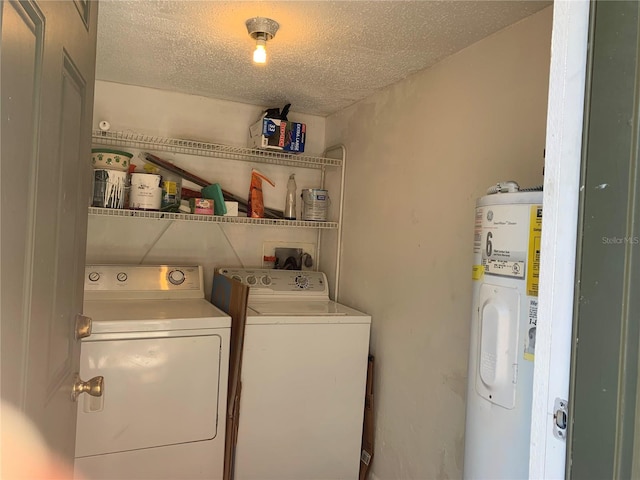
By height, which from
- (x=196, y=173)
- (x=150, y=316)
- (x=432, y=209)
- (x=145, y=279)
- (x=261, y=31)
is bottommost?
(x=150, y=316)

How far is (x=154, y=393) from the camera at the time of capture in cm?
201

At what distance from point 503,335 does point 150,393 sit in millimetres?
1526

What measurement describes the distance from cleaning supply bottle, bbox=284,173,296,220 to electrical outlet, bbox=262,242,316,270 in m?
0.20

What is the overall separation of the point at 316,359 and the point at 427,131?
1.20 m

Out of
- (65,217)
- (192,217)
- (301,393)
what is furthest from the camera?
(192,217)

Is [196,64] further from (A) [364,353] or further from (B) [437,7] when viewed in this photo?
(A) [364,353]

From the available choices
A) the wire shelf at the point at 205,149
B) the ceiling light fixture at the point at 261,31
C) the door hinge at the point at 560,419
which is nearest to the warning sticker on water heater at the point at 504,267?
the door hinge at the point at 560,419

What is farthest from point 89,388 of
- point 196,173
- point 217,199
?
point 196,173

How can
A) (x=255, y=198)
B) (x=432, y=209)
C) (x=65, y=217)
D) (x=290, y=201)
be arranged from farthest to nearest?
(x=290, y=201) → (x=255, y=198) → (x=432, y=209) → (x=65, y=217)

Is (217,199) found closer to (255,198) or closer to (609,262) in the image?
(255,198)

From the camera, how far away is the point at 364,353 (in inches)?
92.9

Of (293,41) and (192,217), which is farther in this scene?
(192,217)

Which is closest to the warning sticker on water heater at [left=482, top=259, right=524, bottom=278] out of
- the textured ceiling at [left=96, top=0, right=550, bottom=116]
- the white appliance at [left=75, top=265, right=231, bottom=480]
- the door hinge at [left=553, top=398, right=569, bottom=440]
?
the door hinge at [left=553, top=398, right=569, bottom=440]

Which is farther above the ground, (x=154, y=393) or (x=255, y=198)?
(x=255, y=198)
